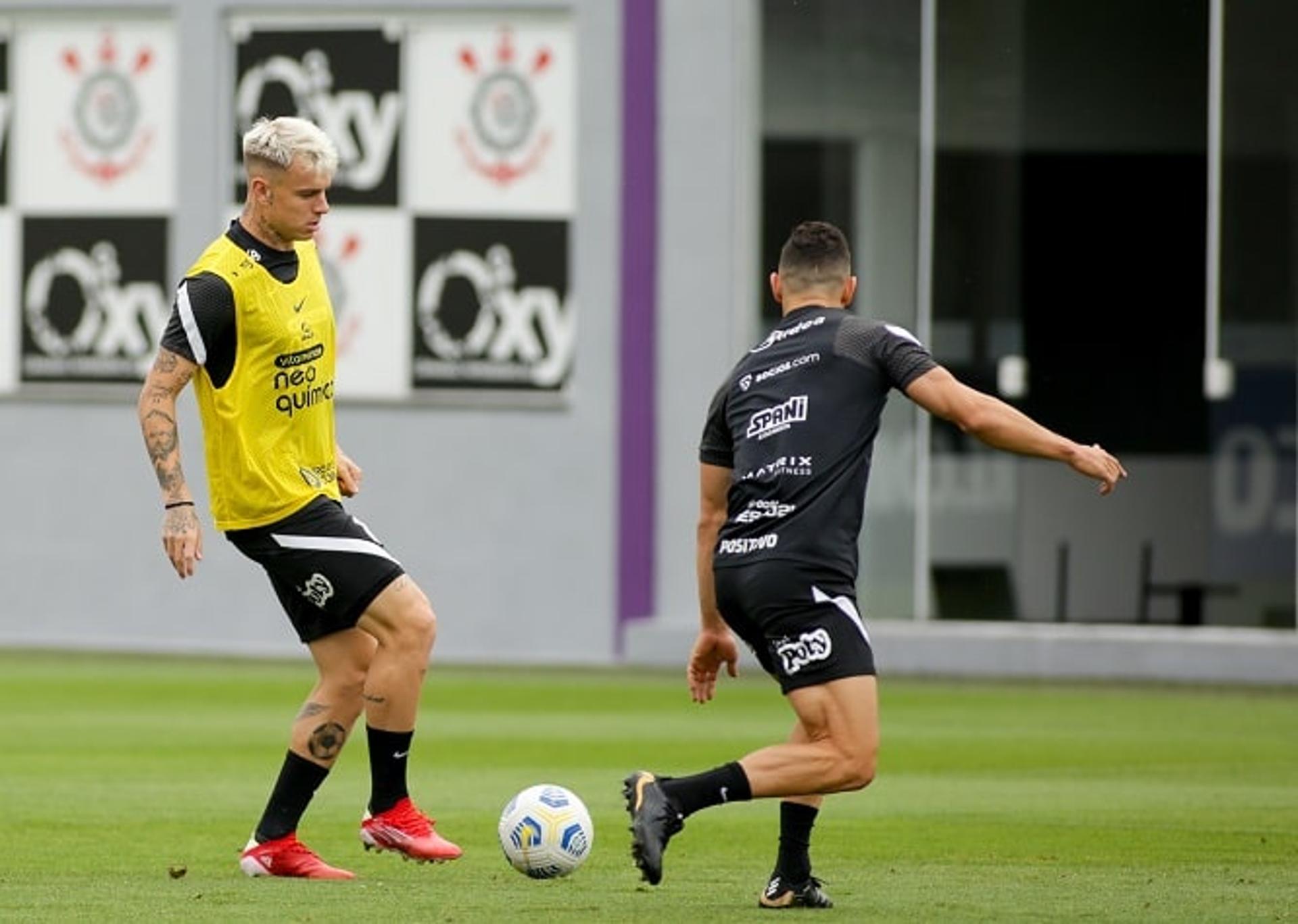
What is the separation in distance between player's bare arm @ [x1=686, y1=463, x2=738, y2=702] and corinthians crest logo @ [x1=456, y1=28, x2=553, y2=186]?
15.5 meters

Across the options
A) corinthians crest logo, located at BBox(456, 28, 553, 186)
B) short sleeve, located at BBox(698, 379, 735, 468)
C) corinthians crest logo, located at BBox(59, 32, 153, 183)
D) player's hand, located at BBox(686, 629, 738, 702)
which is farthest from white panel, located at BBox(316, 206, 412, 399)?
short sleeve, located at BBox(698, 379, 735, 468)

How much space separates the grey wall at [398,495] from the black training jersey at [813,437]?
1531 cm

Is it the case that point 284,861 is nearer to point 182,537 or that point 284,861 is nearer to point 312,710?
point 312,710

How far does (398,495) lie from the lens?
2442 centimetres

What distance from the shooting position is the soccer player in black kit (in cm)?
845

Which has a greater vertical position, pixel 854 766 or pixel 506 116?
pixel 506 116

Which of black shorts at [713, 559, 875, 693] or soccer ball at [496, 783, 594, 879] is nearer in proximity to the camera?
black shorts at [713, 559, 875, 693]

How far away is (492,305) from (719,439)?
51.0ft

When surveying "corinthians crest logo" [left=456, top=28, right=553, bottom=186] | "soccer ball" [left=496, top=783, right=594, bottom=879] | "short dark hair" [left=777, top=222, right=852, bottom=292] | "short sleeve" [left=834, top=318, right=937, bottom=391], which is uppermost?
"corinthians crest logo" [left=456, top=28, right=553, bottom=186]

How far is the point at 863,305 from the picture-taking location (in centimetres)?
2298

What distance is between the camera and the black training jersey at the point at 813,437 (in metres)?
8.58

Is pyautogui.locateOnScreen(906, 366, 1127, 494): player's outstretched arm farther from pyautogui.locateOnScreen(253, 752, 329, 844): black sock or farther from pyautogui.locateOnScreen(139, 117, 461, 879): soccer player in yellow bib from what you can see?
pyautogui.locateOnScreen(253, 752, 329, 844): black sock

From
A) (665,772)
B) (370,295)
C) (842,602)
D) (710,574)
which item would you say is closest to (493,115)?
(370,295)

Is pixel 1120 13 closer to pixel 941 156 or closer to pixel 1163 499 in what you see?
pixel 941 156
